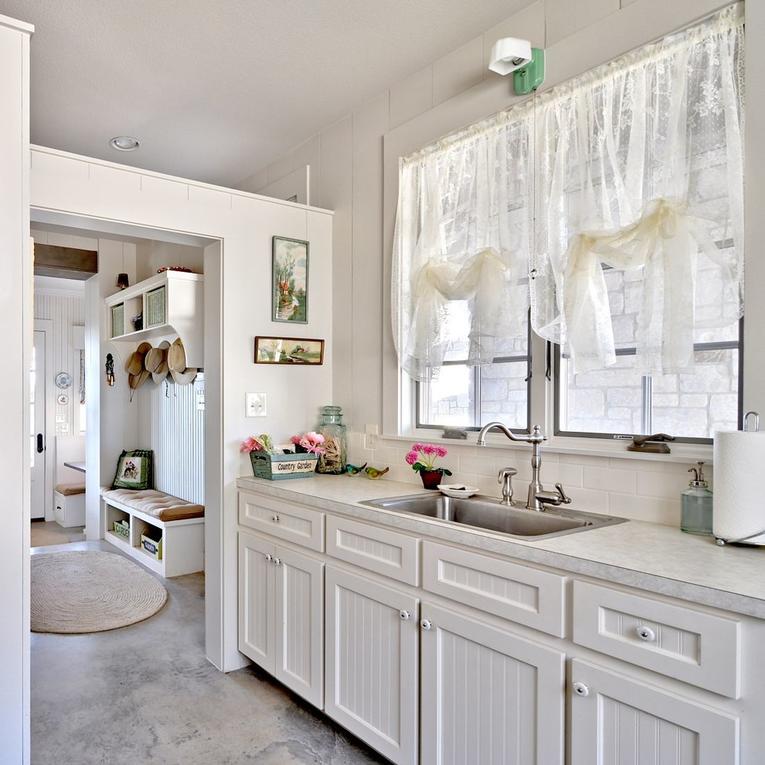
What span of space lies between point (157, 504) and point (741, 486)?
4244 millimetres

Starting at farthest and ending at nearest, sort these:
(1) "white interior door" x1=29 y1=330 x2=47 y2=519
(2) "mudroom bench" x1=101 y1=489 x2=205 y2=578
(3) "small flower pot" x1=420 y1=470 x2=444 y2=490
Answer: (1) "white interior door" x1=29 y1=330 x2=47 y2=519
(2) "mudroom bench" x1=101 y1=489 x2=205 y2=578
(3) "small flower pot" x1=420 y1=470 x2=444 y2=490

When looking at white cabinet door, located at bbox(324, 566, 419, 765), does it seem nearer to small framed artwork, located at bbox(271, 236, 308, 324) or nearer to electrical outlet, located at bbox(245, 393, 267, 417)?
electrical outlet, located at bbox(245, 393, 267, 417)

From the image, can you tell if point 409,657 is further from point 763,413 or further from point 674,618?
point 763,413

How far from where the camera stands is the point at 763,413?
1.73 metres

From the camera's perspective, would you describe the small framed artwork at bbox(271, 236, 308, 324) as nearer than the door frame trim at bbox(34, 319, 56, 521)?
Yes

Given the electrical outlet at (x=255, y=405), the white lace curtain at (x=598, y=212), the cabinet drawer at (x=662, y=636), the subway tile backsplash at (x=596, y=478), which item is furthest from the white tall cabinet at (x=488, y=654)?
the white lace curtain at (x=598, y=212)

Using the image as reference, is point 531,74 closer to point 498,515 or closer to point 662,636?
point 498,515

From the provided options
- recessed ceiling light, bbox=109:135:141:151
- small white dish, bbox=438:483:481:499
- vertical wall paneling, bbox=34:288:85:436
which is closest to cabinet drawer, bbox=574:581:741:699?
small white dish, bbox=438:483:481:499

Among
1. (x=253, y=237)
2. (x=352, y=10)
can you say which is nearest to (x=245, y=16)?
(x=352, y=10)

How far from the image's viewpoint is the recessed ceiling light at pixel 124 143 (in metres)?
3.72

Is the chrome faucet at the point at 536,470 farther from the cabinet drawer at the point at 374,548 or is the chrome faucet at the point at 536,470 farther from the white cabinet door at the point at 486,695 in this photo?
the white cabinet door at the point at 486,695

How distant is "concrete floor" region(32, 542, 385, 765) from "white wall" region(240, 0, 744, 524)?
1.13m

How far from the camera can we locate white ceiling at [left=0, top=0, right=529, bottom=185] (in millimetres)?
2475

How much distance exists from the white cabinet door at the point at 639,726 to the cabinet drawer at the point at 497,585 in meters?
0.14
